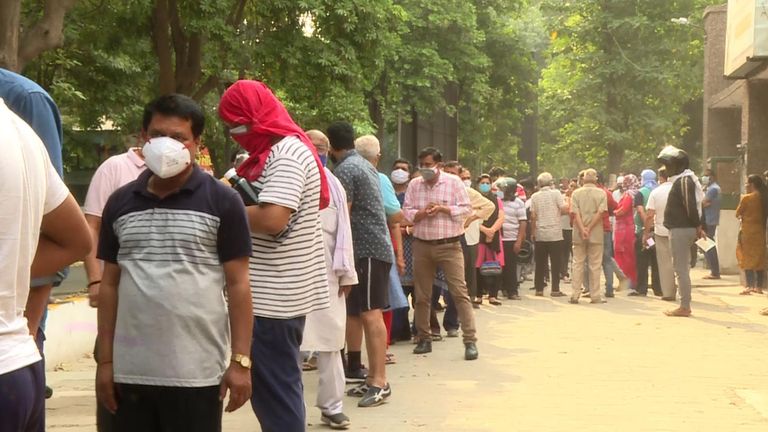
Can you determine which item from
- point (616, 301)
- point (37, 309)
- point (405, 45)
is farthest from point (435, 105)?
point (37, 309)

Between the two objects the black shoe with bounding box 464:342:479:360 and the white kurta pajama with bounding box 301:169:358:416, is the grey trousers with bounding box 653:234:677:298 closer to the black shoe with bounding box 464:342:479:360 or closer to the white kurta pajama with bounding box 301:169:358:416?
the black shoe with bounding box 464:342:479:360

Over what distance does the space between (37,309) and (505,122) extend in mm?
35035

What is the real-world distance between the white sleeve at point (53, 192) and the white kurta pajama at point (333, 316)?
407 cm

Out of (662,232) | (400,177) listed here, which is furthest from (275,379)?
(662,232)

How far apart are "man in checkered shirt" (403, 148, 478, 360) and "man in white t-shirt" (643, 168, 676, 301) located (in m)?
5.82

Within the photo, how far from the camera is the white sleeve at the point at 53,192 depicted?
3.07 meters

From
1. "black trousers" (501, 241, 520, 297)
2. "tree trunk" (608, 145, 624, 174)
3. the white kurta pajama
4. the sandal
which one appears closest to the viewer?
the white kurta pajama

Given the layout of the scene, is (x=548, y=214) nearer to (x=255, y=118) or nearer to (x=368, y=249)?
(x=368, y=249)

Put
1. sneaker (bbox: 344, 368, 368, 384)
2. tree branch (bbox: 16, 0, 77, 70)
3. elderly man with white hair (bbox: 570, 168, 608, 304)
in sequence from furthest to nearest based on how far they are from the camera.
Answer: elderly man with white hair (bbox: 570, 168, 608, 304), tree branch (bbox: 16, 0, 77, 70), sneaker (bbox: 344, 368, 368, 384)

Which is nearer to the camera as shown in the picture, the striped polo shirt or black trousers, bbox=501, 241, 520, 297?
the striped polo shirt

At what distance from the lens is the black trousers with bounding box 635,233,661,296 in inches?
745

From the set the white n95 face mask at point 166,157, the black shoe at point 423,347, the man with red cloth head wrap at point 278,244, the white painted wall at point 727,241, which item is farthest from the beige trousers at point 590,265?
the white n95 face mask at point 166,157

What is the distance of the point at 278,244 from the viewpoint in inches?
217

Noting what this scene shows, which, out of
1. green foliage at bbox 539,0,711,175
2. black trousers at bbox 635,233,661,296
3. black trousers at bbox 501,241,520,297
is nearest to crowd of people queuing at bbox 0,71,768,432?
black trousers at bbox 501,241,520,297
